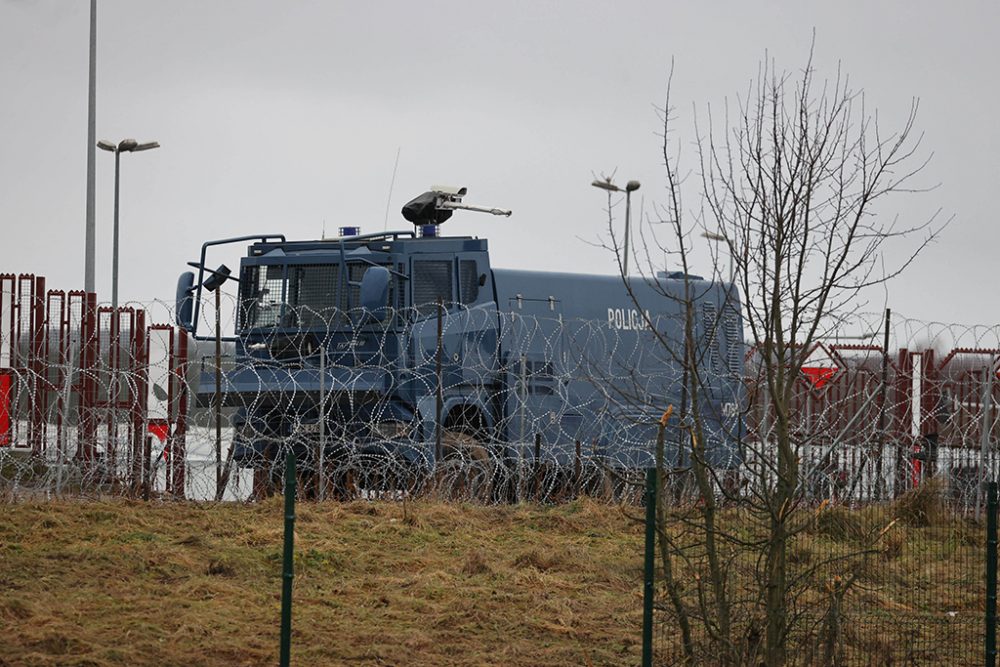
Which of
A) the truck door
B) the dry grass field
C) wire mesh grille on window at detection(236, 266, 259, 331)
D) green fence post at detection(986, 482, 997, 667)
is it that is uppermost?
wire mesh grille on window at detection(236, 266, 259, 331)

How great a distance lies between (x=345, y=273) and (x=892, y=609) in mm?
7574

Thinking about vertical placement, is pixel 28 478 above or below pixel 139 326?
below

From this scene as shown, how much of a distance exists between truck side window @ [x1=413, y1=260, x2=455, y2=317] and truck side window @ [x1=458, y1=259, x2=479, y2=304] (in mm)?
137

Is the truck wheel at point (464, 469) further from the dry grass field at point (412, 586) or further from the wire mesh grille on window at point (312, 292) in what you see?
the wire mesh grille on window at point (312, 292)

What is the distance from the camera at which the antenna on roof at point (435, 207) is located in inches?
691

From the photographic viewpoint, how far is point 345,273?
16.2m

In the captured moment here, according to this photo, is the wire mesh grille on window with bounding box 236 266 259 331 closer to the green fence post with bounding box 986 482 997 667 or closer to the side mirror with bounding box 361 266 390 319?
the side mirror with bounding box 361 266 390 319

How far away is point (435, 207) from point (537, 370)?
7.58 feet

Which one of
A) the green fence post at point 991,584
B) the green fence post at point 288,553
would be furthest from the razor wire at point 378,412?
the green fence post at point 288,553

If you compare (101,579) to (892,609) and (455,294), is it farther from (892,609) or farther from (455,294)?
(455,294)

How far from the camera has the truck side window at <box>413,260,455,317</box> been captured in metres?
16.4

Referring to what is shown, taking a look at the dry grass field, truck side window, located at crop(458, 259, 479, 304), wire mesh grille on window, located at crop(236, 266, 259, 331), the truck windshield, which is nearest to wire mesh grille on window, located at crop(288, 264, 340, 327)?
the truck windshield

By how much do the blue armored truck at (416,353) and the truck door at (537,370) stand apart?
0.02 m

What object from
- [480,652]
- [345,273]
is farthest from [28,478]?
[480,652]
